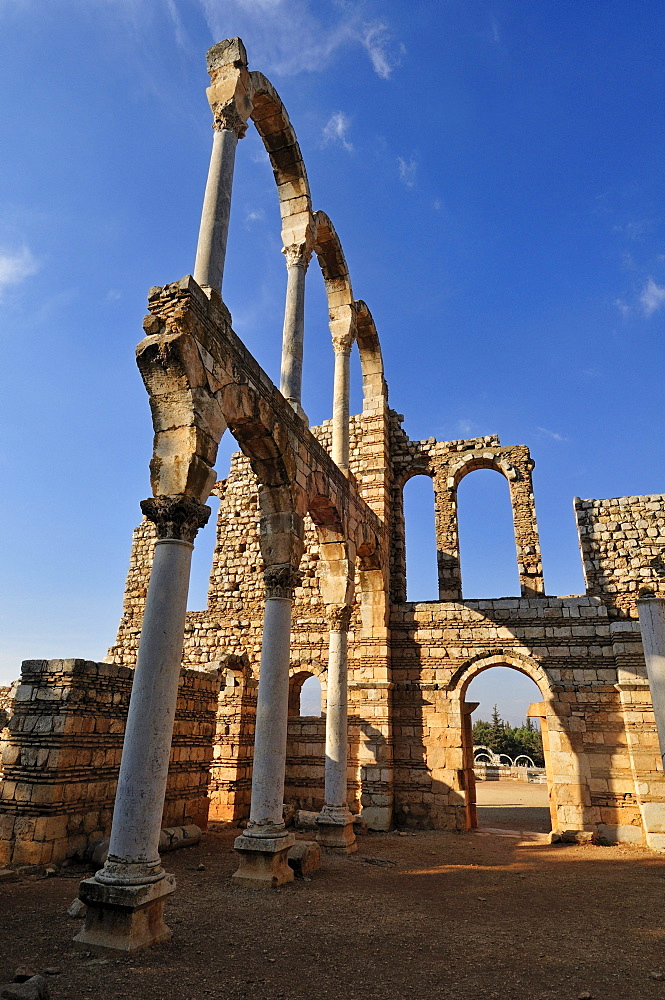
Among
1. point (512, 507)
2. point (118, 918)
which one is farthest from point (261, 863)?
point (512, 507)

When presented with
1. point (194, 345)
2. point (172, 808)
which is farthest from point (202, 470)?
point (172, 808)

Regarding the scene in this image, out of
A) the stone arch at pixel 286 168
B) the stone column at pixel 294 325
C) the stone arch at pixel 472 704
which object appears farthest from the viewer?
the stone arch at pixel 472 704

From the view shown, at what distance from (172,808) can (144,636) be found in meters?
5.40

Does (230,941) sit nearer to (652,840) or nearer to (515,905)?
(515,905)

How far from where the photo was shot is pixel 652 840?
10.6 m

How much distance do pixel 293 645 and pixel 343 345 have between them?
7.02 metres

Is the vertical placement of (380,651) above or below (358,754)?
above

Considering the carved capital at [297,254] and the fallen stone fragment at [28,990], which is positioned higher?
the carved capital at [297,254]

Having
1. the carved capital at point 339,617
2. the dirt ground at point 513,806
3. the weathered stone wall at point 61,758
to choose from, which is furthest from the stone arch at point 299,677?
the weathered stone wall at point 61,758

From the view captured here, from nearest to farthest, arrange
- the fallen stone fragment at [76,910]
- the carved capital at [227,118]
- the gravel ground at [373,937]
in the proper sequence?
the gravel ground at [373,937] < the fallen stone fragment at [76,910] < the carved capital at [227,118]

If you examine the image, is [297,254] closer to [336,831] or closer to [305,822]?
[336,831]

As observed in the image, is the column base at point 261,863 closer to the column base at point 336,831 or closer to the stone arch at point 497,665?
the column base at point 336,831

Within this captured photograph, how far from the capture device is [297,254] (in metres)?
10.2

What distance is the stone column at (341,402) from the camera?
11710 mm
